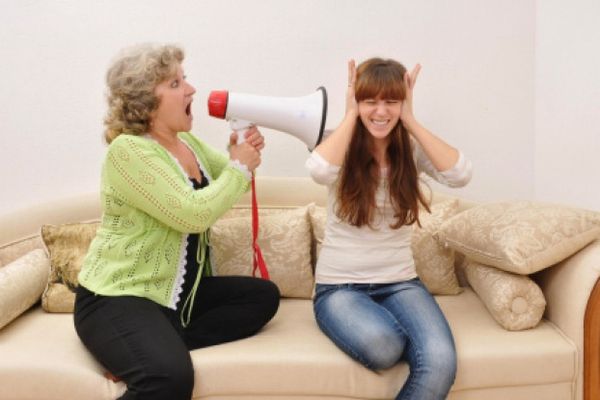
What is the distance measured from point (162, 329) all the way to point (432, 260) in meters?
0.96

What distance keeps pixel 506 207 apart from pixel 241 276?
0.87 m

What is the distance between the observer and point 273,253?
7.27 feet

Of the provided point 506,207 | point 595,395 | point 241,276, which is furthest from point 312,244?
point 595,395

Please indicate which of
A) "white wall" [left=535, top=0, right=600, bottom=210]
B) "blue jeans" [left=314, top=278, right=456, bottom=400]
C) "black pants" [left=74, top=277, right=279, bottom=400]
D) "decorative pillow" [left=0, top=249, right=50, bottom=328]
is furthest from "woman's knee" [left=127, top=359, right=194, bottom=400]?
"white wall" [left=535, top=0, right=600, bottom=210]

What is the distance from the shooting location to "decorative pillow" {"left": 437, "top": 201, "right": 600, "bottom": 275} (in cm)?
185

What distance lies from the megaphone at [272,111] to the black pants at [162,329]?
19.6 inches

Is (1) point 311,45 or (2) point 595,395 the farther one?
(1) point 311,45

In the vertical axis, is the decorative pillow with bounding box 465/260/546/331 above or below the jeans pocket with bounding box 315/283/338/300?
below

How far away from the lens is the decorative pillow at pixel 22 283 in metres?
1.93

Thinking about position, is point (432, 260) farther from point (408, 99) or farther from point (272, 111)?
point (272, 111)

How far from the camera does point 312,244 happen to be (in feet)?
7.59

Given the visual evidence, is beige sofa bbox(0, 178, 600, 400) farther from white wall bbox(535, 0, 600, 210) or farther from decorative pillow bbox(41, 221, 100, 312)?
white wall bbox(535, 0, 600, 210)

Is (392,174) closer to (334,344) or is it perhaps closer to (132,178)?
(334,344)

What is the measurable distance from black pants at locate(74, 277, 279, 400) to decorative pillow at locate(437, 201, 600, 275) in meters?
0.64
